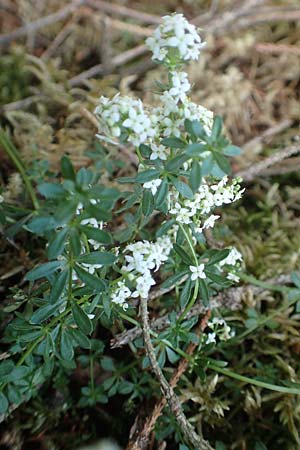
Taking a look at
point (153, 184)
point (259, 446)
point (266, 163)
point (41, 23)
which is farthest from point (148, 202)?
point (41, 23)

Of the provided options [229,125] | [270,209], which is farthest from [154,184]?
[229,125]

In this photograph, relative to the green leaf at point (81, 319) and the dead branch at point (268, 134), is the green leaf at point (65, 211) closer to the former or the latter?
the green leaf at point (81, 319)

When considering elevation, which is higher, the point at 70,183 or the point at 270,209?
the point at 70,183

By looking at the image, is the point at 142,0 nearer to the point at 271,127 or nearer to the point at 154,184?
the point at 271,127

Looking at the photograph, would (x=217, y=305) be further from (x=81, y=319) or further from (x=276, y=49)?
(x=276, y=49)

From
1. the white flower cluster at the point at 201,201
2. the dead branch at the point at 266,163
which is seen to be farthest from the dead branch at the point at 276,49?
→ the white flower cluster at the point at 201,201
